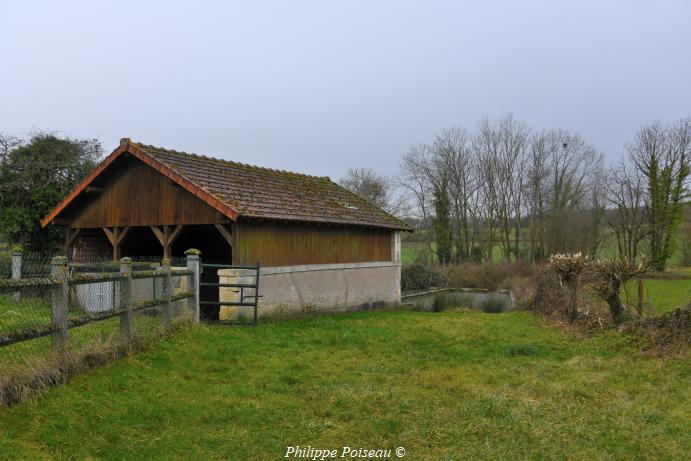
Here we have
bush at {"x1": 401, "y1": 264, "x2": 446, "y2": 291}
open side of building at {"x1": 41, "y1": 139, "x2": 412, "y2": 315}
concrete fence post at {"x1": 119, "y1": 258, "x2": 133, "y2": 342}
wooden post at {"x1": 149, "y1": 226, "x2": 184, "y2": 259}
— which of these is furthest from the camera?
bush at {"x1": 401, "y1": 264, "x2": 446, "y2": 291}

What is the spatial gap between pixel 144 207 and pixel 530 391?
35.9 feet

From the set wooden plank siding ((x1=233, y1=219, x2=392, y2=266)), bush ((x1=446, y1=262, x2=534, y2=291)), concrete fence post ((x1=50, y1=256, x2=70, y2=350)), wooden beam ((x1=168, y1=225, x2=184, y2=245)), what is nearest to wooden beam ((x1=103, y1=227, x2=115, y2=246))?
wooden beam ((x1=168, y1=225, x2=184, y2=245))

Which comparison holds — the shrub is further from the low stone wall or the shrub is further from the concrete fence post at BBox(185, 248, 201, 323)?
the concrete fence post at BBox(185, 248, 201, 323)

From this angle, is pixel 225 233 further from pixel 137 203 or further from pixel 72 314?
pixel 72 314

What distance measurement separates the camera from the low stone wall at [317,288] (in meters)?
12.8

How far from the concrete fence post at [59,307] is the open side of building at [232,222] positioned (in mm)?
6185

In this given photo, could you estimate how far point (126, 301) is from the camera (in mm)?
7797

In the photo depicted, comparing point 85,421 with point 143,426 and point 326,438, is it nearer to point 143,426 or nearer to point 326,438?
point 143,426

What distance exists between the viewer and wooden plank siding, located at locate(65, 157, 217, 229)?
44.5 feet

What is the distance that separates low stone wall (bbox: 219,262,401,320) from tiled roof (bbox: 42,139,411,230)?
1416 millimetres

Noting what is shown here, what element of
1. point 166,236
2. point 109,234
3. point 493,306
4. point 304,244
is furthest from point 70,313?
point 493,306

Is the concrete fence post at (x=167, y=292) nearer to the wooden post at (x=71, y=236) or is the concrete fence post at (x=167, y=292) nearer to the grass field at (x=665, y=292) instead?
the wooden post at (x=71, y=236)

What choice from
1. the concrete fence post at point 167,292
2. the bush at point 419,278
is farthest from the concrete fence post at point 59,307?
the bush at point 419,278

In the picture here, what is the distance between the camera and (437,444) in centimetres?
494
